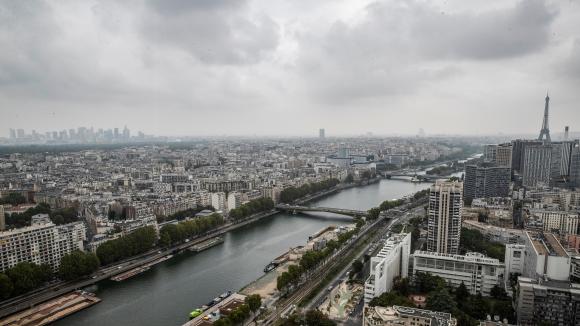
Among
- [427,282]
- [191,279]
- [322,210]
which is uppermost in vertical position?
[427,282]

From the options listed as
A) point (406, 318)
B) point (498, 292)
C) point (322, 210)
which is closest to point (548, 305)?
point (498, 292)

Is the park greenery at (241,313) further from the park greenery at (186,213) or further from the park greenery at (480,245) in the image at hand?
the park greenery at (186,213)

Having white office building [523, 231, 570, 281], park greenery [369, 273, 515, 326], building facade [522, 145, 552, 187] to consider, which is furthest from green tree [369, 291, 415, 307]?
building facade [522, 145, 552, 187]

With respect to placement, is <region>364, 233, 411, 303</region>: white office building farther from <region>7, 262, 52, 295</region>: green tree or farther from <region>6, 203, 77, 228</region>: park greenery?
<region>6, 203, 77, 228</region>: park greenery

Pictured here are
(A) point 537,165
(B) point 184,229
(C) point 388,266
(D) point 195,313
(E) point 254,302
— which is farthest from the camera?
(A) point 537,165

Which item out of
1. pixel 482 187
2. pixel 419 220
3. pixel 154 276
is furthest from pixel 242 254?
pixel 482 187

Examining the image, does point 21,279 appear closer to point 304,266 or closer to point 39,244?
point 39,244
